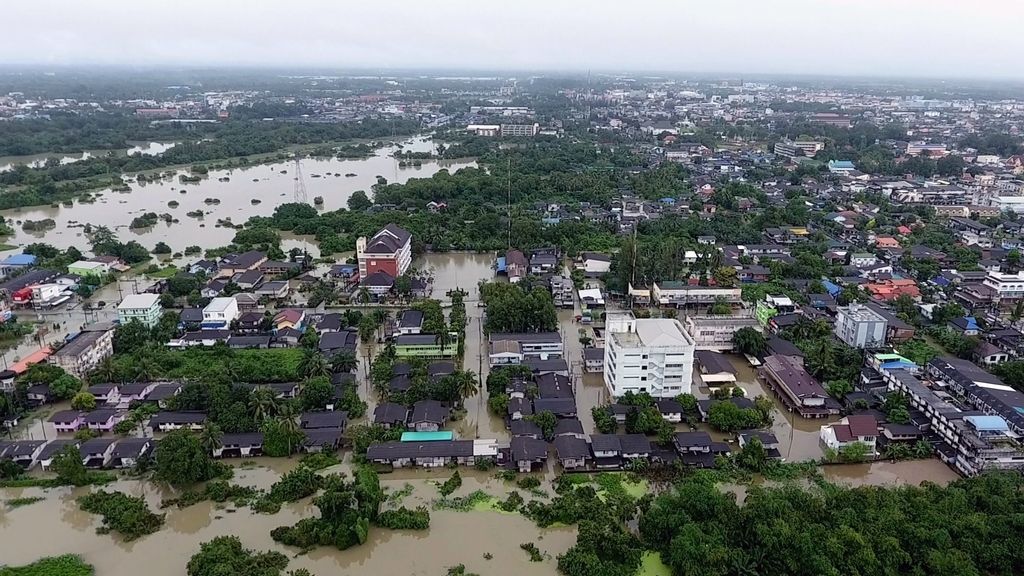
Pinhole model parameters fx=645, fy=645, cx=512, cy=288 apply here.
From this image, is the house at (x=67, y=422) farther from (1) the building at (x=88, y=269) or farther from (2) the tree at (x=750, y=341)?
(2) the tree at (x=750, y=341)

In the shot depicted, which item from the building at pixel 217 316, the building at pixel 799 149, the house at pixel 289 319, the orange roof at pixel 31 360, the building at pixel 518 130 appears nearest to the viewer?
the orange roof at pixel 31 360

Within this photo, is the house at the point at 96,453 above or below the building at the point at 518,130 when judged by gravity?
below

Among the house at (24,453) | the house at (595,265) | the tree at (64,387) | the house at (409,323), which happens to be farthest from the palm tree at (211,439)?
the house at (595,265)

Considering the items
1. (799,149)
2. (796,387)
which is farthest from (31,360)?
(799,149)

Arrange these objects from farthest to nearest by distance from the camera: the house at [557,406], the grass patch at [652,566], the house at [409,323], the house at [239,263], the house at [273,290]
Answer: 1. the house at [239,263]
2. the house at [273,290]
3. the house at [409,323]
4. the house at [557,406]
5. the grass patch at [652,566]

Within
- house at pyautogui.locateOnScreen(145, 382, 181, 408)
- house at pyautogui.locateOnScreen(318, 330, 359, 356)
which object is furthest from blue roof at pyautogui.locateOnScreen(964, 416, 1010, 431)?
house at pyautogui.locateOnScreen(145, 382, 181, 408)

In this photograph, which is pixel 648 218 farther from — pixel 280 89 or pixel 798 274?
pixel 280 89

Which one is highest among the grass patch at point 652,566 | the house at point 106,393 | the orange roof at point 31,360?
the orange roof at point 31,360

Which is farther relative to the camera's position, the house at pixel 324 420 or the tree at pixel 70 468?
the house at pixel 324 420
